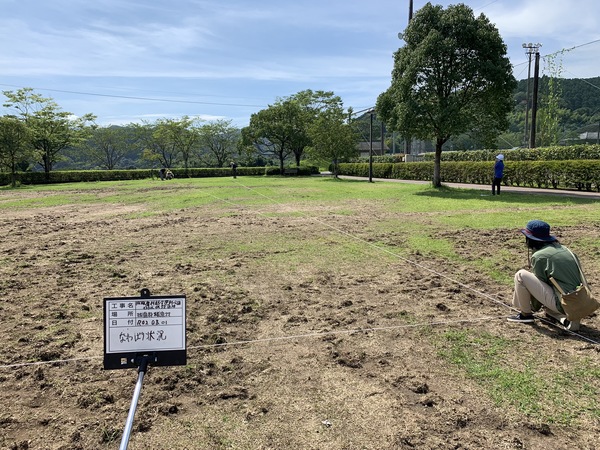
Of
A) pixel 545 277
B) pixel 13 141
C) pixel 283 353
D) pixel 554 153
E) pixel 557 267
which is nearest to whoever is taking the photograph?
pixel 283 353

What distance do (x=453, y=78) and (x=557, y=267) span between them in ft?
49.0

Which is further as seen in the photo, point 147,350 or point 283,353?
point 283,353

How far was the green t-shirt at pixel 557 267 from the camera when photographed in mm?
3473

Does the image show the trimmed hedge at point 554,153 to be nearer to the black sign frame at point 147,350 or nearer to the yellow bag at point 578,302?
the yellow bag at point 578,302

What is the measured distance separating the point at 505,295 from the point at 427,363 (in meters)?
2.04

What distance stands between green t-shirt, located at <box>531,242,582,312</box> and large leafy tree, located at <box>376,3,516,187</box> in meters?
13.9

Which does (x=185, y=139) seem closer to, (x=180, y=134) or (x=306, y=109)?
(x=180, y=134)

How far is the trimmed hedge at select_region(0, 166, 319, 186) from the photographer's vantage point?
37.4 m

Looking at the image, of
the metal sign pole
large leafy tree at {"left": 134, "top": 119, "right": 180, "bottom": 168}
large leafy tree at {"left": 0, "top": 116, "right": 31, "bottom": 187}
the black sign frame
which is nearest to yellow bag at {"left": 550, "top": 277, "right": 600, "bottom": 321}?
the black sign frame

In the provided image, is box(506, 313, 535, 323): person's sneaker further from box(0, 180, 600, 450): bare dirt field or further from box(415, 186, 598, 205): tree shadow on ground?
box(415, 186, 598, 205): tree shadow on ground

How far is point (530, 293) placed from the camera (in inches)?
148

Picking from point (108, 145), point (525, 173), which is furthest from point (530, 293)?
point (108, 145)

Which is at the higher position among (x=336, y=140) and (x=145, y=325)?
(x=336, y=140)

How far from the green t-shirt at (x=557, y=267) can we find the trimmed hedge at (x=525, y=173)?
594 inches
